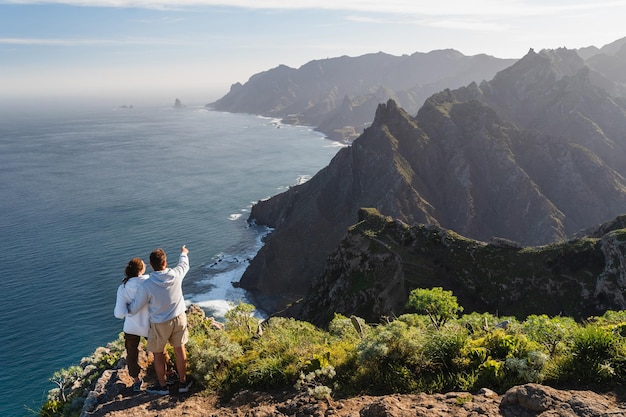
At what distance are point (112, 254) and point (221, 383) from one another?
94.6m

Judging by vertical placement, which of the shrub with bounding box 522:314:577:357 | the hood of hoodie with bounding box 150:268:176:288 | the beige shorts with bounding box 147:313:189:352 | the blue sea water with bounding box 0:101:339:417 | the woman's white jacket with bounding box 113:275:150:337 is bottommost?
the blue sea water with bounding box 0:101:339:417

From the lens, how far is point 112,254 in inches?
3740

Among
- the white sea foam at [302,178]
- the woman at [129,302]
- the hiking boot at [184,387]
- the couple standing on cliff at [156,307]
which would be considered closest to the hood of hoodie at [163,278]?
the couple standing on cliff at [156,307]

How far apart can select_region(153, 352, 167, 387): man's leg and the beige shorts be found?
0.22m

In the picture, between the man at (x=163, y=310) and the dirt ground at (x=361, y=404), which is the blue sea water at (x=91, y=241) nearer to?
the dirt ground at (x=361, y=404)

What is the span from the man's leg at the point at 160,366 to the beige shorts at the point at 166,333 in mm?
215

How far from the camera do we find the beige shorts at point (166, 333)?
1041 centimetres

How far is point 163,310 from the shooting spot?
1031cm

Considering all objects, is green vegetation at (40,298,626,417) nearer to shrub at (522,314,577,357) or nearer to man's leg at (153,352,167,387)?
shrub at (522,314,577,357)

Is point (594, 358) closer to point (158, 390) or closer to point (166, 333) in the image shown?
point (166, 333)

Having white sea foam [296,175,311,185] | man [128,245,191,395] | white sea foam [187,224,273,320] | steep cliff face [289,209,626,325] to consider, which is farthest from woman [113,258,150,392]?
white sea foam [296,175,311,185]

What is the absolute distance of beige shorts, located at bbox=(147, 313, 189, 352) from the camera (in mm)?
10414

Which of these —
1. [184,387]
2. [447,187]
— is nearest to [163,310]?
[184,387]

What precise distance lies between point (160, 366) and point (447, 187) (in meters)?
131
